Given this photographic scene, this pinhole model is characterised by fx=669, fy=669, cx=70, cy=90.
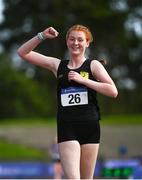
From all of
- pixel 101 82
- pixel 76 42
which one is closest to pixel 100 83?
pixel 101 82

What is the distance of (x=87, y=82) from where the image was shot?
6.66 metres

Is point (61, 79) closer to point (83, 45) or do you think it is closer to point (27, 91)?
point (83, 45)

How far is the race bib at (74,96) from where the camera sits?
266 inches

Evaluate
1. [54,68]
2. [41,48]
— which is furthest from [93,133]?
[41,48]

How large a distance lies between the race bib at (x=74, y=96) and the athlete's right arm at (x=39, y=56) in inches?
12.7

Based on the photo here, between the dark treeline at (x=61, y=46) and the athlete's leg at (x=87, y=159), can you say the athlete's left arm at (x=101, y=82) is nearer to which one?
the athlete's leg at (x=87, y=159)

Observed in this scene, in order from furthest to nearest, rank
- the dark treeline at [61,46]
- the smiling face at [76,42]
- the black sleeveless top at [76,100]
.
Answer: the dark treeline at [61,46]
the smiling face at [76,42]
the black sleeveless top at [76,100]

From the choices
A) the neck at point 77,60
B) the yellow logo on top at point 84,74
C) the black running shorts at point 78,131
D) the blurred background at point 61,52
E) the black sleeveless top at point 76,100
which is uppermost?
the blurred background at point 61,52

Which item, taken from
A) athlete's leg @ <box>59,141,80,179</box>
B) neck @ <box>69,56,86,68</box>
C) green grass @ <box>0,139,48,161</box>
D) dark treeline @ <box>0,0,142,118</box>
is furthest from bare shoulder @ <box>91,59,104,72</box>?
dark treeline @ <box>0,0,142,118</box>

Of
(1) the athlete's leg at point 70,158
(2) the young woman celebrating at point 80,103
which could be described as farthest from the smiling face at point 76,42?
(1) the athlete's leg at point 70,158

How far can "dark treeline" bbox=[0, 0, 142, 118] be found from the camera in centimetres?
4522

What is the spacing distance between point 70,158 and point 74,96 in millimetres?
635

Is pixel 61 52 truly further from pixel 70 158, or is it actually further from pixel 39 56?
pixel 70 158

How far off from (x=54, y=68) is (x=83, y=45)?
40cm
